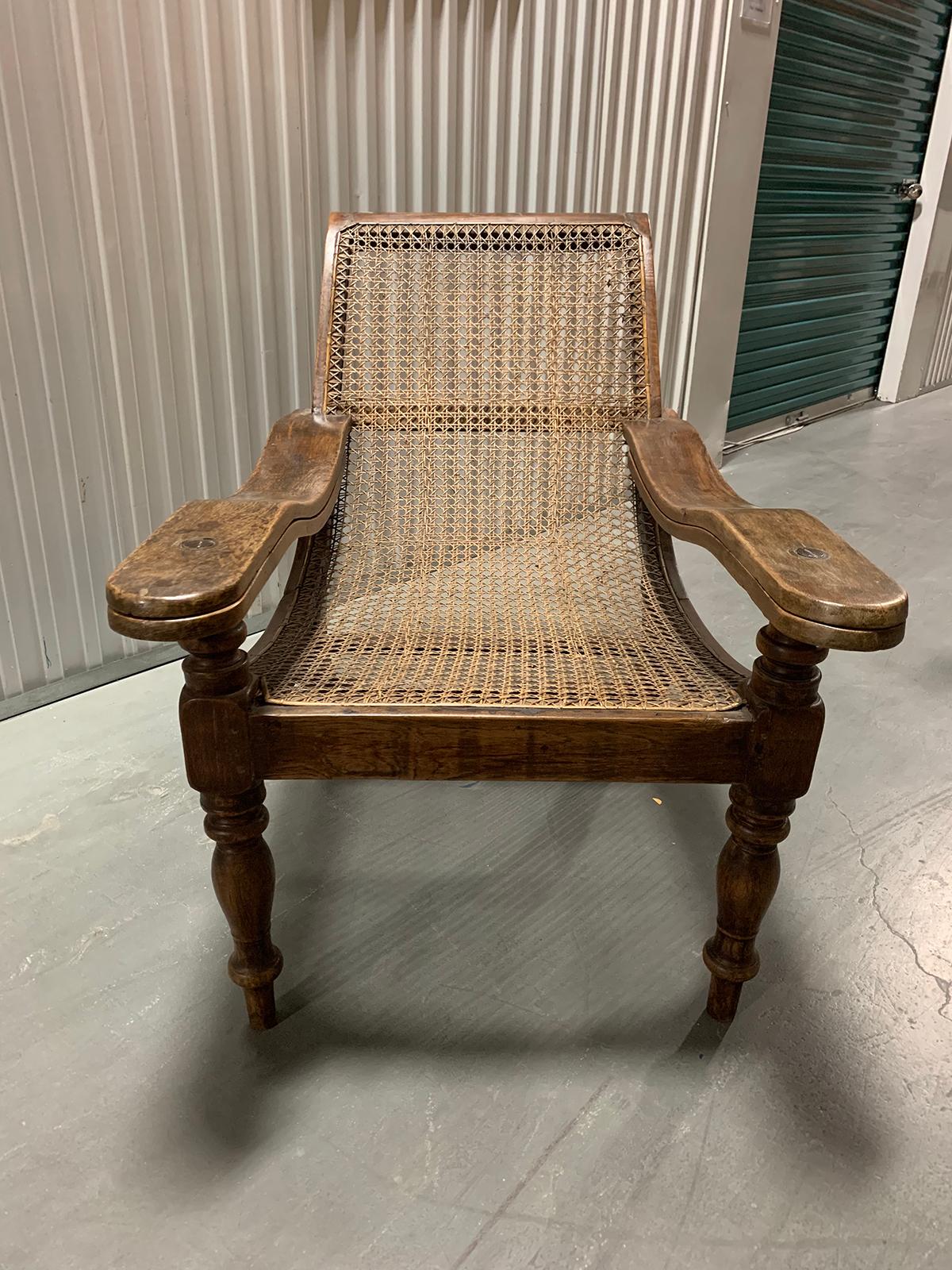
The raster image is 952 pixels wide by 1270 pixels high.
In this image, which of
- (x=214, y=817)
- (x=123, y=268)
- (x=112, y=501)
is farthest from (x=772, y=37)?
(x=214, y=817)

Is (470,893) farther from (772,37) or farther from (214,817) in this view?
(772,37)

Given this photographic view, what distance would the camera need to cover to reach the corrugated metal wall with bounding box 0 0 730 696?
153 cm

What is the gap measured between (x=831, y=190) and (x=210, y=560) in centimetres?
370

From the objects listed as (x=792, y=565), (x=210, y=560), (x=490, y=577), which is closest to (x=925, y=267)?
(x=490, y=577)

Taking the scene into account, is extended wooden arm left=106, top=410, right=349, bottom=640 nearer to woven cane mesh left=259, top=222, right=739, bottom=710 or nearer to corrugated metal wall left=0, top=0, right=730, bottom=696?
woven cane mesh left=259, top=222, right=739, bottom=710

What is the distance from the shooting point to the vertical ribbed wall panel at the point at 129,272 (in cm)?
151

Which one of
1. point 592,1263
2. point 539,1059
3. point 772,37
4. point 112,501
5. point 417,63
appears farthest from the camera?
point 772,37

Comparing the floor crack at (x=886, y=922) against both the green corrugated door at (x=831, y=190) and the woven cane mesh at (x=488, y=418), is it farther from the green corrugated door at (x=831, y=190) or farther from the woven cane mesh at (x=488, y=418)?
the green corrugated door at (x=831, y=190)

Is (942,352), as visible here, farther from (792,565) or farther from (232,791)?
(232,791)

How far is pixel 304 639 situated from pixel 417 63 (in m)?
1.39

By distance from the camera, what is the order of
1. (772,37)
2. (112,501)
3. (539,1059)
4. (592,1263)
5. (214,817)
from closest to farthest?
(592,1263)
(214,817)
(539,1059)
(112,501)
(772,37)

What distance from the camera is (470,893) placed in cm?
132

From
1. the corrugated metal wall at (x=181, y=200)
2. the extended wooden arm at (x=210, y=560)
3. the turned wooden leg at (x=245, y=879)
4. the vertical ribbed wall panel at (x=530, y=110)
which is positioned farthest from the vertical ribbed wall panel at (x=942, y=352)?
the turned wooden leg at (x=245, y=879)

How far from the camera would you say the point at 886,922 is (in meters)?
1.29
